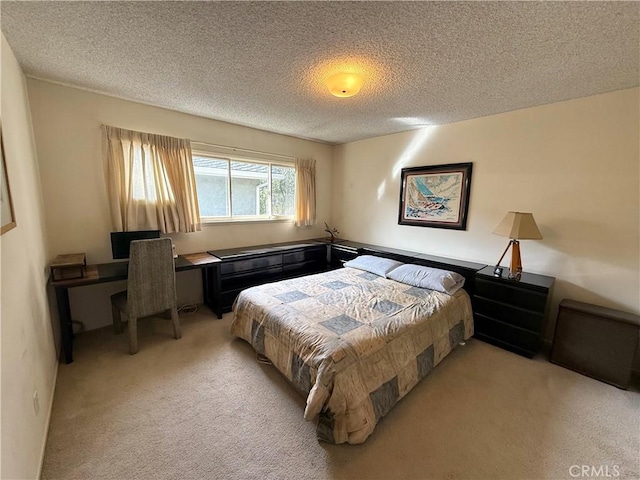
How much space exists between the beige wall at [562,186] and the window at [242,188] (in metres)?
2.05

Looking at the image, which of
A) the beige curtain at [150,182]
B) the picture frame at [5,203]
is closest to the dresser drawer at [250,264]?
the beige curtain at [150,182]

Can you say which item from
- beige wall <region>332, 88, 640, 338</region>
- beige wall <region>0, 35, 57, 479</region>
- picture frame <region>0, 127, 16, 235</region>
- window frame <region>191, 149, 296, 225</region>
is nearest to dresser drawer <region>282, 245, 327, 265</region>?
window frame <region>191, 149, 296, 225</region>

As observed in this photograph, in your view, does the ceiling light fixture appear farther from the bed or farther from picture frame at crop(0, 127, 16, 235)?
picture frame at crop(0, 127, 16, 235)

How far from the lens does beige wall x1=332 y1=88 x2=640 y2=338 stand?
222 centimetres

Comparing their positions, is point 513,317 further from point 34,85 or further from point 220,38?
point 34,85

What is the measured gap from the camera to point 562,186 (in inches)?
98.6

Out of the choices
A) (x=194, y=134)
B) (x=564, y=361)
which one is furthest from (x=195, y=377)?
(x=564, y=361)

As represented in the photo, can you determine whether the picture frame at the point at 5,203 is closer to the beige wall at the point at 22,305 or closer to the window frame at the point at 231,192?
the beige wall at the point at 22,305

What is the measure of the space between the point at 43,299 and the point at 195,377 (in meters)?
1.30

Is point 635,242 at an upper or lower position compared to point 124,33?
lower

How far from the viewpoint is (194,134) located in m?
3.20

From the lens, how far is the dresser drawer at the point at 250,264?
10.4 feet

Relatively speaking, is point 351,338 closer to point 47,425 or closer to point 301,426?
point 301,426

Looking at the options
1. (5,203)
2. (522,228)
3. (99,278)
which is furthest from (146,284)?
(522,228)
